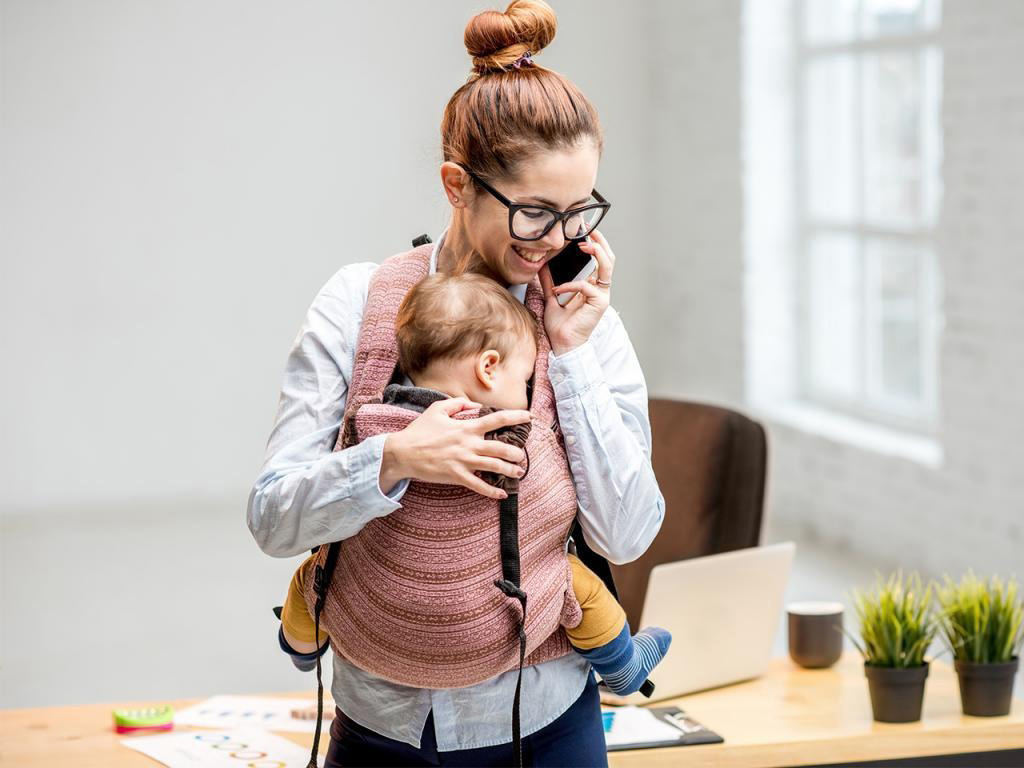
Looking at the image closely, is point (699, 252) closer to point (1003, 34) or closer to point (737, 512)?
point (1003, 34)

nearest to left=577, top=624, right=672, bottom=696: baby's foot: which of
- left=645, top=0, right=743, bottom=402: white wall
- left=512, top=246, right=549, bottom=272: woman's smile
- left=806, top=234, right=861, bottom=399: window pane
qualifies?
left=512, top=246, right=549, bottom=272: woman's smile

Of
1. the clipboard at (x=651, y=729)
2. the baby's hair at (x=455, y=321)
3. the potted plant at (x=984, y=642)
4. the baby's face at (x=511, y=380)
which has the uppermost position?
the baby's hair at (x=455, y=321)

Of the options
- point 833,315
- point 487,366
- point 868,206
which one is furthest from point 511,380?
point 833,315

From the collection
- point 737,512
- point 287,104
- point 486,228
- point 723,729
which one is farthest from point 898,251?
point 486,228

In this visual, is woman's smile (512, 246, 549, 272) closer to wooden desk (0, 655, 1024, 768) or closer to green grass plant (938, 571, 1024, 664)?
wooden desk (0, 655, 1024, 768)

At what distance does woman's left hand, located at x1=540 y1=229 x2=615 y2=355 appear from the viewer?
1.50m

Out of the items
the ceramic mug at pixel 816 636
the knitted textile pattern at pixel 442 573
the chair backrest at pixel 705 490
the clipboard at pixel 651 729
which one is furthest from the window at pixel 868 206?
the knitted textile pattern at pixel 442 573

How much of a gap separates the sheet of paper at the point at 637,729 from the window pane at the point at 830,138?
4.32 metres

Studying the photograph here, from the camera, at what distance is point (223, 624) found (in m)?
4.47

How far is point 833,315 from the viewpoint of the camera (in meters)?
6.18

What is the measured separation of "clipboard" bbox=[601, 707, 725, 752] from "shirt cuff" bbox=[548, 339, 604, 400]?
1.97 feet

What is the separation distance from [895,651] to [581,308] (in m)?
0.90

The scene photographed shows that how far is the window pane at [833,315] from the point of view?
602cm

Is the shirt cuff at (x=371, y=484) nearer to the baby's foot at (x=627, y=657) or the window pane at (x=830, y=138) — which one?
the baby's foot at (x=627, y=657)
